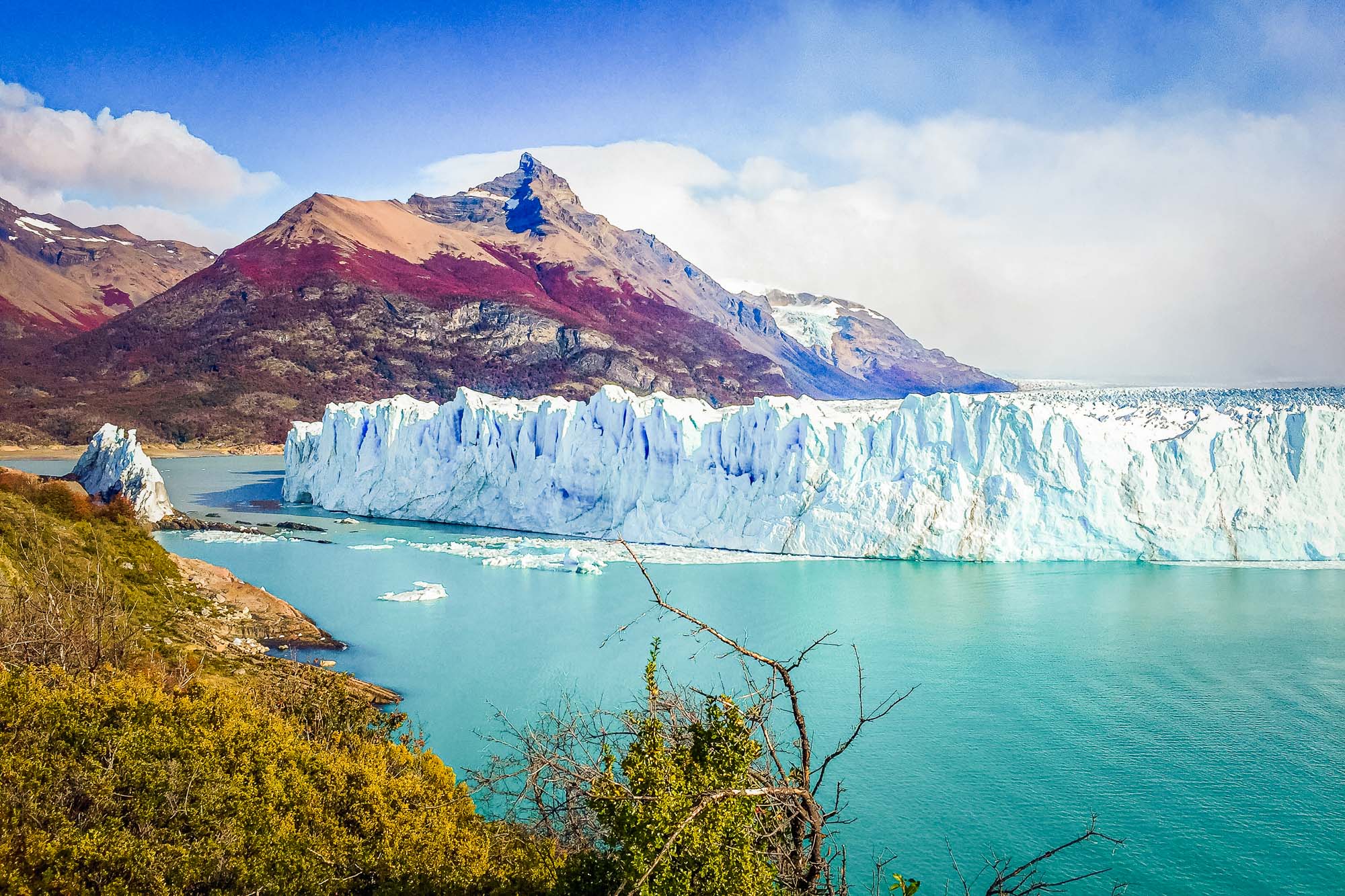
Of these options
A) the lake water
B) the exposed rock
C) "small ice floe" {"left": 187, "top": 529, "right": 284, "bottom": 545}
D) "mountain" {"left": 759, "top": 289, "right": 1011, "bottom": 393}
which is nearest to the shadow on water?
the exposed rock

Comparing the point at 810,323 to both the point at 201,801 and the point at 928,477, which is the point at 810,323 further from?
the point at 201,801

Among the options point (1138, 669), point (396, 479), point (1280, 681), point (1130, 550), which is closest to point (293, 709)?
point (1138, 669)

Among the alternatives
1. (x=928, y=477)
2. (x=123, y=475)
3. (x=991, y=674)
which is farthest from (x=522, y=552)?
(x=991, y=674)

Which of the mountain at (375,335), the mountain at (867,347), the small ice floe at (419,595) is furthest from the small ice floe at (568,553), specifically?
the mountain at (867,347)

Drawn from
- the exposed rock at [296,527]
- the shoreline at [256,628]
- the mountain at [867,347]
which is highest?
the mountain at [867,347]

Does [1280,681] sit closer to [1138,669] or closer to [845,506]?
[1138,669]

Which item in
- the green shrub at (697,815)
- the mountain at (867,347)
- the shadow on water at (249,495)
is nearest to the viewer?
the green shrub at (697,815)

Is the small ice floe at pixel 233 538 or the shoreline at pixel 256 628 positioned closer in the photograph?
the shoreline at pixel 256 628

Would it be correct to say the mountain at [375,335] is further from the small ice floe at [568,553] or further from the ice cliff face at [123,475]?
the small ice floe at [568,553]
